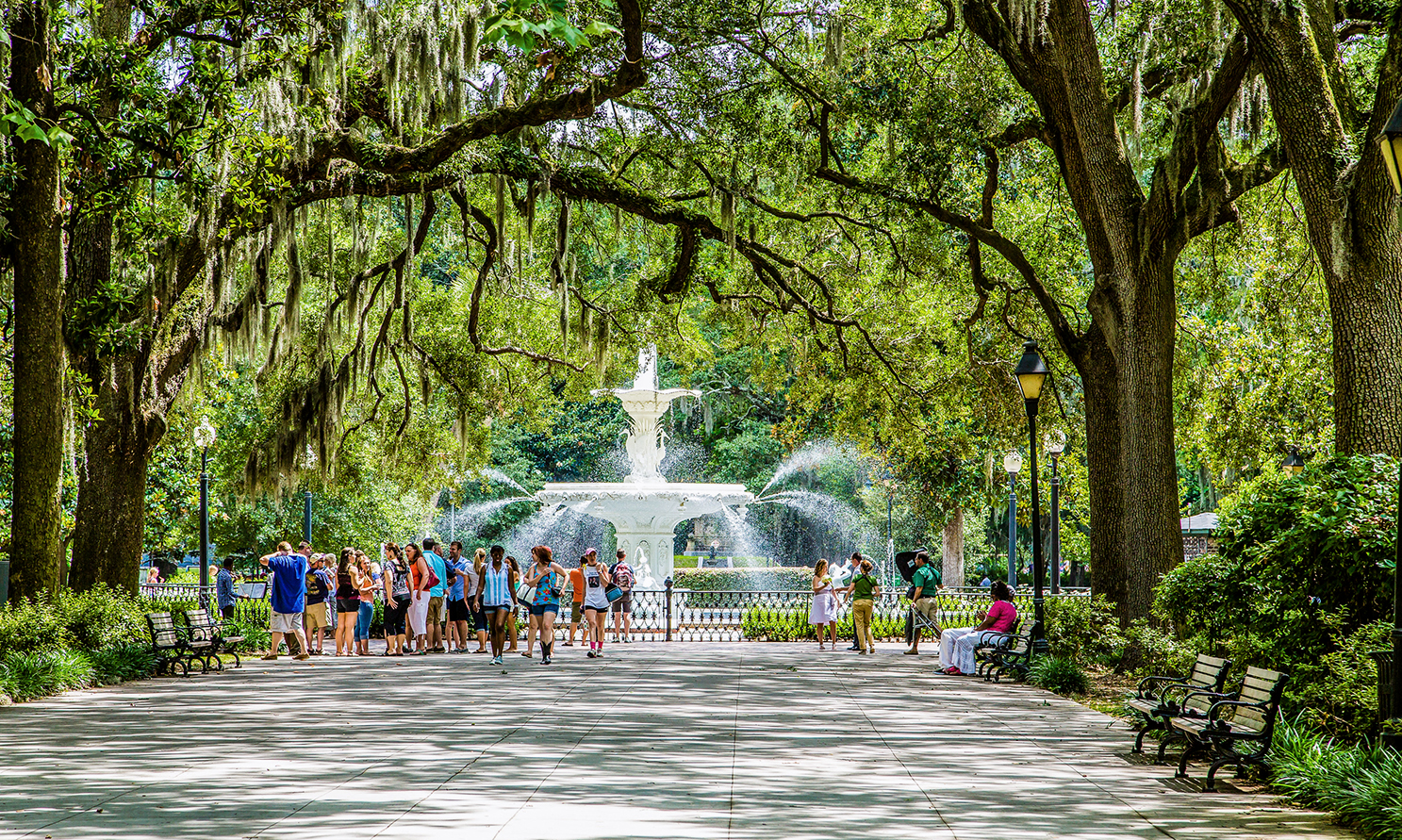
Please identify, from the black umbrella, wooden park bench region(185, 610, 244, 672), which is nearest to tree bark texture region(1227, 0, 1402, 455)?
the black umbrella

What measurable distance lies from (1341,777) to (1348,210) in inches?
206

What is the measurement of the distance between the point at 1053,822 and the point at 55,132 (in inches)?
380

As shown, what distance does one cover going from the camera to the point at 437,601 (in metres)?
20.5

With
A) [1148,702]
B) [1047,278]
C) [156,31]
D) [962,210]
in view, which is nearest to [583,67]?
[156,31]

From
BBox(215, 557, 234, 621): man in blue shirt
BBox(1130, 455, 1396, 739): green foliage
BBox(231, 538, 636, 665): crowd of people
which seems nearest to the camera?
BBox(1130, 455, 1396, 739): green foliage

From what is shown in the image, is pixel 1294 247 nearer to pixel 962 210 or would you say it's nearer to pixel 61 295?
pixel 962 210

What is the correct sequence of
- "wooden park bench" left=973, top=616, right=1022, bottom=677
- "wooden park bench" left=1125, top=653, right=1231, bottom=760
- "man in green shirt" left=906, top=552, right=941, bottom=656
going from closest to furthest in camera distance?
"wooden park bench" left=1125, top=653, right=1231, bottom=760 < "wooden park bench" left=973, top=616, right=1022, bottom=677 < "man in green shirt" left=906, top=552, right=941, bottom=656

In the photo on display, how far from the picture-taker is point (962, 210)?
63.9 ft

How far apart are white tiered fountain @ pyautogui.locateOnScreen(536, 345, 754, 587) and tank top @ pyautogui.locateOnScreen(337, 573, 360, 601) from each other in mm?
7159

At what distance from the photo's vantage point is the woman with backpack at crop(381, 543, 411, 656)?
19703 millimetres

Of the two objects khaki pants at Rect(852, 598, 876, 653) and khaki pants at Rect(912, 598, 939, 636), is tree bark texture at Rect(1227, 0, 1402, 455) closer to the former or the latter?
khaki pants at Rect(912, 598, 939, 636)

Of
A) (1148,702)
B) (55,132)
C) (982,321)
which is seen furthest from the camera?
(982,321)

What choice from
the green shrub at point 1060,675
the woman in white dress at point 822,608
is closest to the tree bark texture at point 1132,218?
the green shrub at point 1060,675

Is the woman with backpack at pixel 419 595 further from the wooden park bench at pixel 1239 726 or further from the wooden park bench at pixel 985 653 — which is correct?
the wooden park bench at pixel 1239 726
